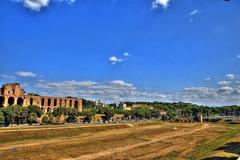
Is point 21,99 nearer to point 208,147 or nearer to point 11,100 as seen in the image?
point 11,100

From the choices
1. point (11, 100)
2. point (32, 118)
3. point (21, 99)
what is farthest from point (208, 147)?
point (21, 99)

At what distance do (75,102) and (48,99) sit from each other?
21.2m

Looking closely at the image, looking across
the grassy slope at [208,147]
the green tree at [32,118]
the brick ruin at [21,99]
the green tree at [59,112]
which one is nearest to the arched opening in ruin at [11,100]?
the brick ruin at [21,99]

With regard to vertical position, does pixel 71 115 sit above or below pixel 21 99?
below

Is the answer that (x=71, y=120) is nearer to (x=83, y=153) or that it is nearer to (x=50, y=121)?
(x=50, y=121)

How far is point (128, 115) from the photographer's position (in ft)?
641

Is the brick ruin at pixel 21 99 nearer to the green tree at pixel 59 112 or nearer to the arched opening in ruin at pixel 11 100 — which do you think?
the arched opening in ruin at pixel 11 100

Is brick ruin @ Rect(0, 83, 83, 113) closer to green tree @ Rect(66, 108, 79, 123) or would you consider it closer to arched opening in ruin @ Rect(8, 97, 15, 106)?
arched opening in ruin @ Rect(8, 97, 15, 106)

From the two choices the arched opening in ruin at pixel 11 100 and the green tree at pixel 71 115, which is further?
the arched opening in ruin at pixel 11 100

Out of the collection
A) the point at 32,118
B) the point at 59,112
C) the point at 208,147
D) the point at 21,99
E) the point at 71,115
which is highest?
the point at 21,99

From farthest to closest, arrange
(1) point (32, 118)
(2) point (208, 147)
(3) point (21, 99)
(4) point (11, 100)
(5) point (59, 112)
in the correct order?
(3) point (21, 99) → (4) point (11, 100) → (5) point (59, 112) → (1) point (32, 118) → (2) point (208, 147)

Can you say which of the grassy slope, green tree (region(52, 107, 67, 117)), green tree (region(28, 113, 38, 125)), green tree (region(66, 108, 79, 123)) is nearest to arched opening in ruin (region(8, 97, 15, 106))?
green tree (region(52, 107, 67, 117))

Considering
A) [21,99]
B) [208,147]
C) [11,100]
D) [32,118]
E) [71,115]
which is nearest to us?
[208,147]

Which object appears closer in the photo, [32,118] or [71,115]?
[32,118]
